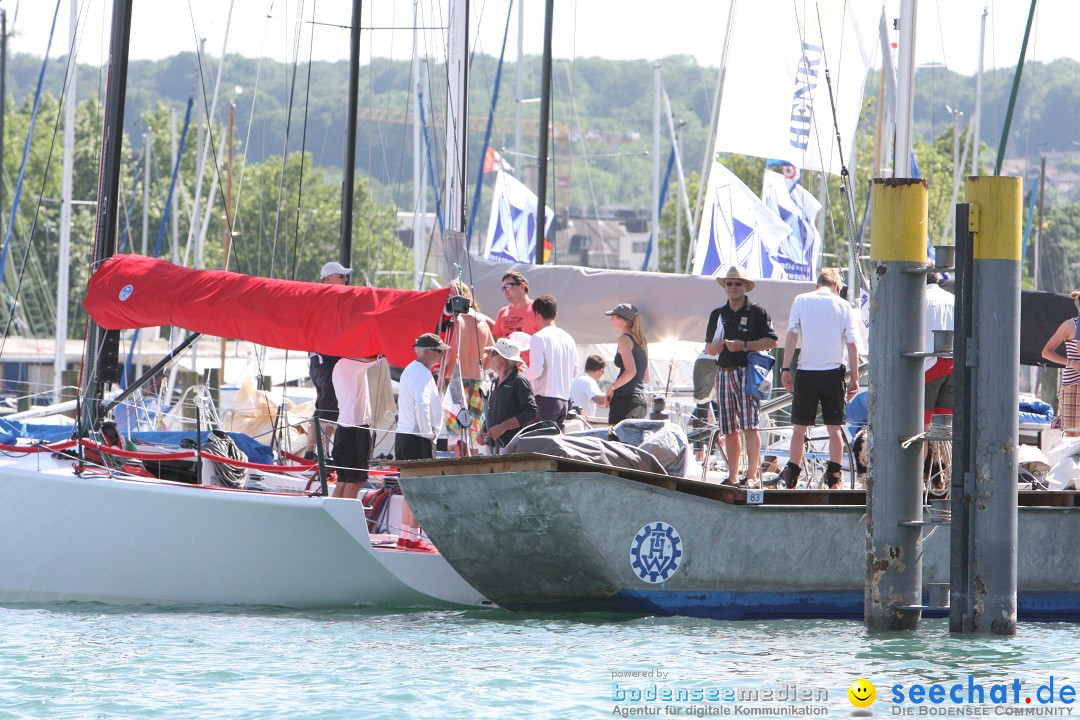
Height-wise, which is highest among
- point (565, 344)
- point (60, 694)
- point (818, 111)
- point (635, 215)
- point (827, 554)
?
point (635, 215)

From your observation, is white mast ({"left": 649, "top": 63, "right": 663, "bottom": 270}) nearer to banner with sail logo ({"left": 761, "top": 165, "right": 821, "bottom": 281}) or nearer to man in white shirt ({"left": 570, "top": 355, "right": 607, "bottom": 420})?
banner with sail logo ({"left": 761, "top": 165, "right": 821, "bottom": 281})

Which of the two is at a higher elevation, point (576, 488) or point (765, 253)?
point (765, 253)

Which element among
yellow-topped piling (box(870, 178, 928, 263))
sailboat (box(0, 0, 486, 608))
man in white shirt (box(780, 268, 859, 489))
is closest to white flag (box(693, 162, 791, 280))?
man in white shirt (box(780, 268, 859, 489))

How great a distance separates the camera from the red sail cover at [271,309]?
9.34m

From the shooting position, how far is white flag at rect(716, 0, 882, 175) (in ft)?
51.2

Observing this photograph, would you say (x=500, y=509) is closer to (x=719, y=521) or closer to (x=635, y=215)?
(x=719, y=521)

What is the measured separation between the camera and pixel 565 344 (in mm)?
10070

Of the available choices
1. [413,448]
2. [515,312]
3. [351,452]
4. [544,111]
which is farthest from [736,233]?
[413,448]

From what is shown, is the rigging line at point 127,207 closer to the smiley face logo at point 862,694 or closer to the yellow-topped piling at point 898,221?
the yellow-topped piling at point 898,221

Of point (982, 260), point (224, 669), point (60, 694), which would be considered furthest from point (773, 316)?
point (60, 694)

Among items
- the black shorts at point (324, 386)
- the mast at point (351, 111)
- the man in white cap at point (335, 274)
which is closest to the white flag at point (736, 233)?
the mast at point (351, 111)

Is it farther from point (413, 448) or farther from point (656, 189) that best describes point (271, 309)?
point (656, 189)

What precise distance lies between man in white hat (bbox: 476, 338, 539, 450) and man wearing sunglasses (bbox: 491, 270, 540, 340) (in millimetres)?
1253

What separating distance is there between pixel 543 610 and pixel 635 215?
136 meters
